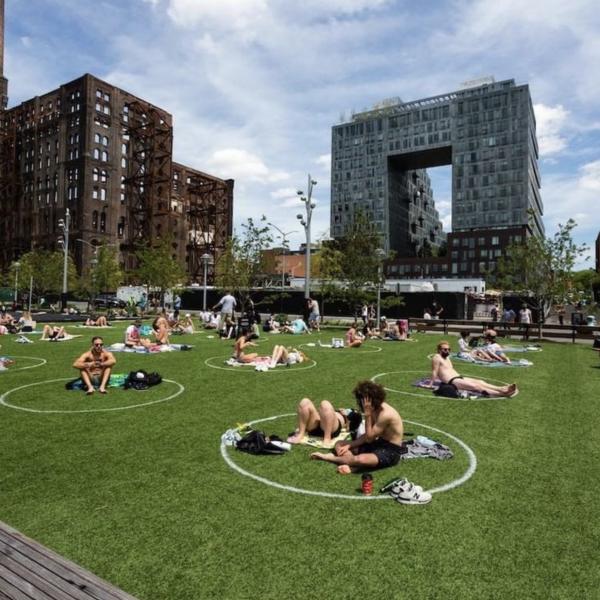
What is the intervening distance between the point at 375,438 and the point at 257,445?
5.82 feet

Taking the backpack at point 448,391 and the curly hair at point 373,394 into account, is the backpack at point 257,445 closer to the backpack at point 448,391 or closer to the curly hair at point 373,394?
the curly hair at point 373,394

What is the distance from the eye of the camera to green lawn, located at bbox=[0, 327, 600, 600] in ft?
13.6

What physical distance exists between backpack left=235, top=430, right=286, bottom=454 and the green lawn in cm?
18

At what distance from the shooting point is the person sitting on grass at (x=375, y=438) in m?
6.68

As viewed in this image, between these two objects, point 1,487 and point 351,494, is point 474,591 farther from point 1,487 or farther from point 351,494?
point 1,487

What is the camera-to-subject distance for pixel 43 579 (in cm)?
330

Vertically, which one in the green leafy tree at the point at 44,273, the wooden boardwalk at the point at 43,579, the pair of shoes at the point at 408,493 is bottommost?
the pair of shoes at the point at 408,493

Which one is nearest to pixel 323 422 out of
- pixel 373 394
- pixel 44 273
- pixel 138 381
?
pixel 373 394

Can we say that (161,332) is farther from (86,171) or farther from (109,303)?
(86,171)

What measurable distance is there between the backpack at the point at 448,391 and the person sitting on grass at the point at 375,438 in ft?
15.6

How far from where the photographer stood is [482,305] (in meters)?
55.9

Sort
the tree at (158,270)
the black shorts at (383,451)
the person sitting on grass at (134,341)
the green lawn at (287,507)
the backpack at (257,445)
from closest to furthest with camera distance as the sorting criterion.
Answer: the green lawn at (287,507) → the black shorts at (383,451) → the backpack at (257,445) → the person sitting on grass at (134,341) → the tree at (158,270)

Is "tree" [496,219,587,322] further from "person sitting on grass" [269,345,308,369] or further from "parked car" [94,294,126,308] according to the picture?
"parked car" [94,294,126,308]

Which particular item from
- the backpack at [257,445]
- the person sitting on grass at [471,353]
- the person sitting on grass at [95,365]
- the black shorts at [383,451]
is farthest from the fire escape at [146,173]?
the black shorts at [383,451]
